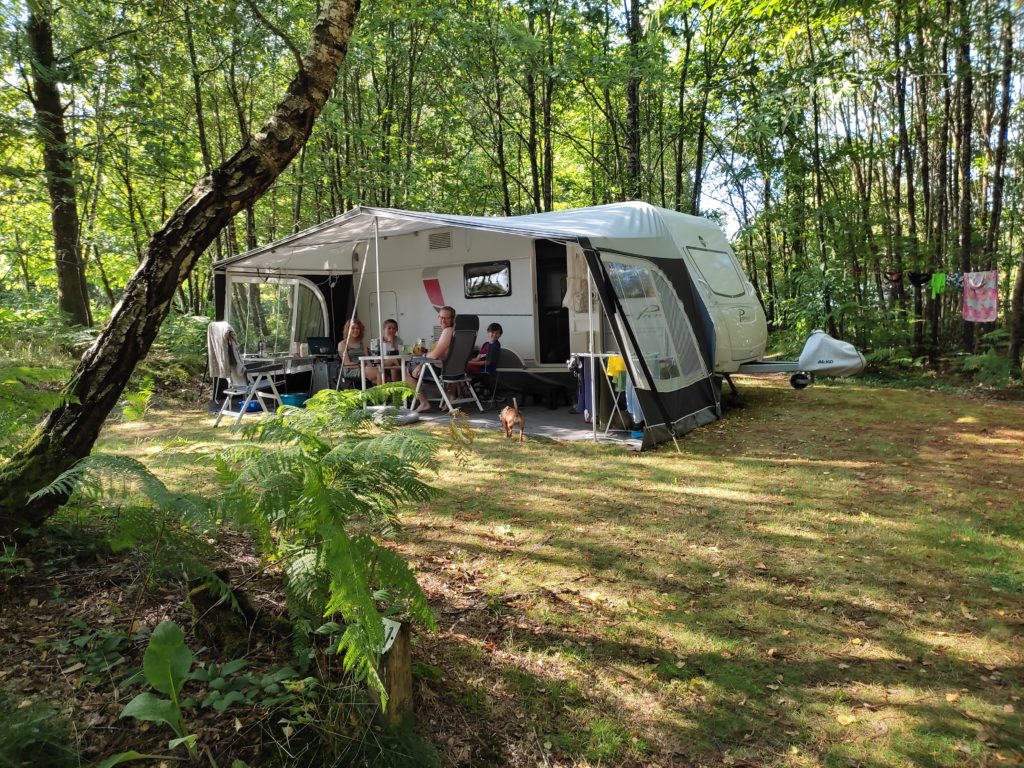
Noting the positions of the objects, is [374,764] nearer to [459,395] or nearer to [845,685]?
[845,685]

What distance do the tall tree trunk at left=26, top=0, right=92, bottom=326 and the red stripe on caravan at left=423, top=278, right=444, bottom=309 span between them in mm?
4655

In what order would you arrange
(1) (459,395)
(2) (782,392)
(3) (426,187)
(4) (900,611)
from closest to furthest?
(4) (900,611), (1) (459,395), (2) (782,392), (3) (426,187)

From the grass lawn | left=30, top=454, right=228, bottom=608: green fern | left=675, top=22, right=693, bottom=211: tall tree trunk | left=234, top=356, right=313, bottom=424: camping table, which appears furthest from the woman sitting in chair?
left=675, top=22, right=693, bottom=211: tall tree trunk

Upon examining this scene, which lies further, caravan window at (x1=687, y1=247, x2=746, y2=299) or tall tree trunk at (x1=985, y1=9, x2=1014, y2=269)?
tall tree trunk at (x1=985, y1=9, x2=1014, y2=269)

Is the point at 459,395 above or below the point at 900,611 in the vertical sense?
above

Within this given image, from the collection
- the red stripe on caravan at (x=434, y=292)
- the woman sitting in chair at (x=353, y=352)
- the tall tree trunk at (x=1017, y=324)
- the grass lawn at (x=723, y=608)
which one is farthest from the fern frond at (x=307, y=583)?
the tall tree trunk at (x=1017, y=324)


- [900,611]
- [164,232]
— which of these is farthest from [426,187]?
[900,611]

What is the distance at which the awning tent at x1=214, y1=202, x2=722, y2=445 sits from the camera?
559cm

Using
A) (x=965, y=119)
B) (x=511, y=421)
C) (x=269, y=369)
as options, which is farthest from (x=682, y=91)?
(x=269, y=369)

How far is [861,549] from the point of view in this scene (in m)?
3.33

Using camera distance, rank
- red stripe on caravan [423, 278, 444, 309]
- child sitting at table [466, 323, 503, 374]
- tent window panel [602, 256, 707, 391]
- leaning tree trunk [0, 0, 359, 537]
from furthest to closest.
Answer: red stripe on caravan [423, 278, 444, 309]
child sitting at table [466, 323, 503, 374]
tent window panel [602, 256, 707, 391]
leaning tree trunk [0, 0, 359, 537]

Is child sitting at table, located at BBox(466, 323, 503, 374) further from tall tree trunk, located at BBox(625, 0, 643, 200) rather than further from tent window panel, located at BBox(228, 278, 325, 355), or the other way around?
tall tree trunk, located at BBox(625, 0, 643, 200)

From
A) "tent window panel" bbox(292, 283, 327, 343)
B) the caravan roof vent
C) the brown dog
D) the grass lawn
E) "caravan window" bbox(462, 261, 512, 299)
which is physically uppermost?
the caravan roof vent

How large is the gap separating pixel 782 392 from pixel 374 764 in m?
8.48
